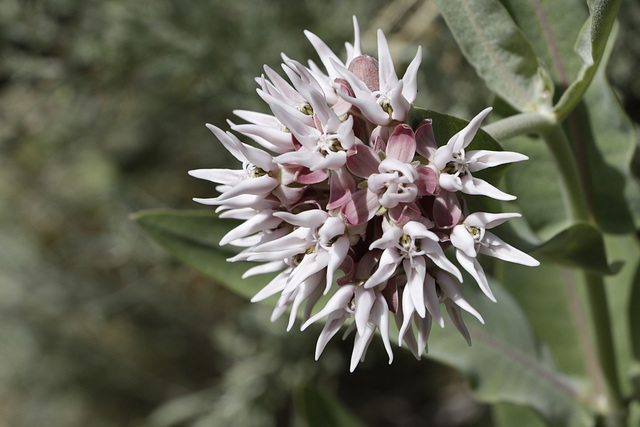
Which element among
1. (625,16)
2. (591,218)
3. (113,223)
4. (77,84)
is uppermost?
(77,84)

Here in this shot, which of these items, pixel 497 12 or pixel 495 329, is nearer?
pixel 497 12

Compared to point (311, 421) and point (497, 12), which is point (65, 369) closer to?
point (311, 421)

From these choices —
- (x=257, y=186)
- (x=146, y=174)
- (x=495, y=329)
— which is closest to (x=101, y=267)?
(x=146, y=174)

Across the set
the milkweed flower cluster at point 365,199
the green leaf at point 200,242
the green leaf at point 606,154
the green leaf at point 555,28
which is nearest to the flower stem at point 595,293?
the green leaf at point 606,154

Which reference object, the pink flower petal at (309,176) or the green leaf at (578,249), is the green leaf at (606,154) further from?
the pink flower petal at (309,176)

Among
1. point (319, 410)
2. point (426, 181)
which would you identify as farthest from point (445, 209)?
point (319, 410)

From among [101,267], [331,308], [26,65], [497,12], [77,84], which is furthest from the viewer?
[101,267]
